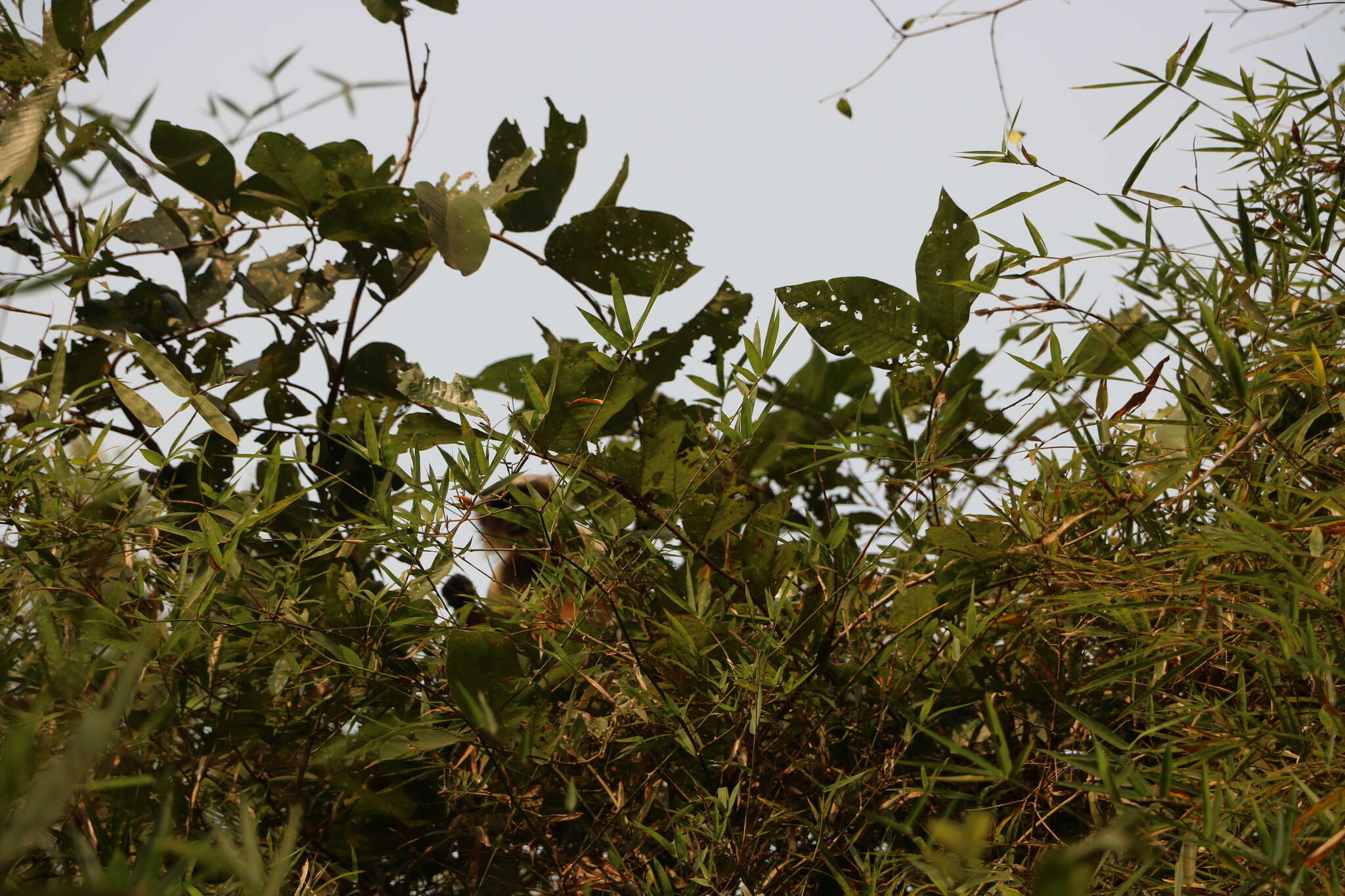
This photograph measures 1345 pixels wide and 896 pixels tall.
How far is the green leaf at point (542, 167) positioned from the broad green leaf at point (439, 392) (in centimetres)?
34

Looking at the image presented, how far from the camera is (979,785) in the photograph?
604 mm

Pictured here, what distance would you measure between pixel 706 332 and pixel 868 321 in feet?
0.99

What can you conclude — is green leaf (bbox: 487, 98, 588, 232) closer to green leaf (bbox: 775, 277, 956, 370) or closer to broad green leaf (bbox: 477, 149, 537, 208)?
broad green leaf (bbox: 477, 149, 537, 208)

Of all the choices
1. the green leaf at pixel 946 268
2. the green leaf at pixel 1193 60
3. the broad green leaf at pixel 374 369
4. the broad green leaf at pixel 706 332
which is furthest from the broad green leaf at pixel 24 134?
the green leaf at pixel 1193 60

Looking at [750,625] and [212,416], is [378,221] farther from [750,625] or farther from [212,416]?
[750,625]

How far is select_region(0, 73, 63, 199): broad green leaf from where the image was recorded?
74 cm

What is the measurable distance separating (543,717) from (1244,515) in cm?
39

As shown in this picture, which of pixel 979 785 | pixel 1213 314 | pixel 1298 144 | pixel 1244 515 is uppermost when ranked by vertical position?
pixel 1298 144

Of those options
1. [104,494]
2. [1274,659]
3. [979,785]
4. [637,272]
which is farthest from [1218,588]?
[104,494]

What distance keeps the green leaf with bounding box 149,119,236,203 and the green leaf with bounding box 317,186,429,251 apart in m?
0.11

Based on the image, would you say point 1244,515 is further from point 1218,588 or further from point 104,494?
point 104,494

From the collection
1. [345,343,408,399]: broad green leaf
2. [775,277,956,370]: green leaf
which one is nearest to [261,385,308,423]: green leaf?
[345,343,408,399]: broad green leaf

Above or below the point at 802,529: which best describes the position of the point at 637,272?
above

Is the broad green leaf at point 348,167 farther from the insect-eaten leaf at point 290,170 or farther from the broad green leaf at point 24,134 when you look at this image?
the broad green leaf at point 24,134
